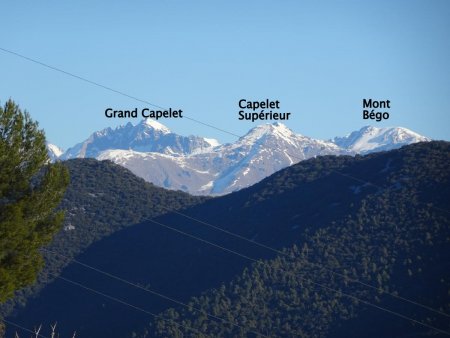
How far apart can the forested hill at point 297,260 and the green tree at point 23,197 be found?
37.4 meters

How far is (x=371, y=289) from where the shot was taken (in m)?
65.8

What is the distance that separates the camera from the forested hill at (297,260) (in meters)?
64.9

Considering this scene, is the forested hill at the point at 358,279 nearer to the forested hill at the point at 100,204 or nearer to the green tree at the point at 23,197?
the forested hill at the point at 100,204

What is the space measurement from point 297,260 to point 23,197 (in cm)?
4791

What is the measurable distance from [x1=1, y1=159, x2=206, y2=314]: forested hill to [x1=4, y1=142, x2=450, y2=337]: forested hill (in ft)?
6.63

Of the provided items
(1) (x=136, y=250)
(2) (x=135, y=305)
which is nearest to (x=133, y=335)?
(2) (x=135, y=305)

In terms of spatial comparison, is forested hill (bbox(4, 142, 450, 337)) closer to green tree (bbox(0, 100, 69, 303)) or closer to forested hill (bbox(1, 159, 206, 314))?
forested hill (bbox(1, 159, 206, 314))

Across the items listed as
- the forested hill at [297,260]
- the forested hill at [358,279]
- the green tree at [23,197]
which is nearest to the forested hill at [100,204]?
the forested hill at [297,260]

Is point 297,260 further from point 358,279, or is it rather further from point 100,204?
point 100,204

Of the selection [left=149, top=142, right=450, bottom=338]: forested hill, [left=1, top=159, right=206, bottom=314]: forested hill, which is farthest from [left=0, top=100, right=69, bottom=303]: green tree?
[left=1, top=159, right=206, bottom=314]: forested hill

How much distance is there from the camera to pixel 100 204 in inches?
3844

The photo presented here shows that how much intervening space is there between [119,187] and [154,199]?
504 centimetres

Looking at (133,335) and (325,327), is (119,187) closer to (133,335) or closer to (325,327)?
(133,335)

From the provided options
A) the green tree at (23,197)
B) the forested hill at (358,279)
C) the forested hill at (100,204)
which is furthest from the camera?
the forested hill at (100,204)
